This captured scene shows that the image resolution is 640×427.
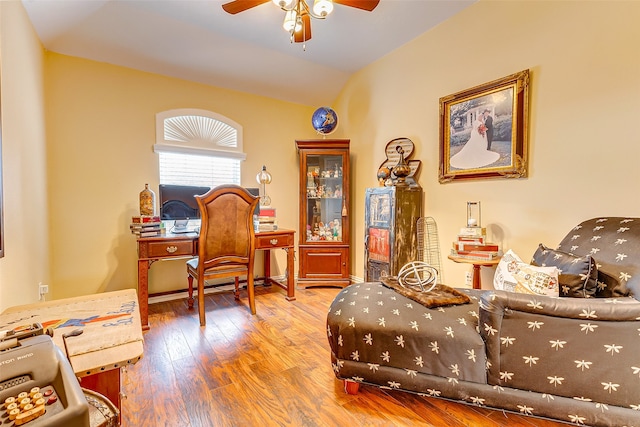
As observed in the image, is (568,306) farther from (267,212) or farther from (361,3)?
(267,212)

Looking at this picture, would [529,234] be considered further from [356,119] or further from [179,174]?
[179,174]

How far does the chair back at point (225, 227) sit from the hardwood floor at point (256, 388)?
23.1 inches

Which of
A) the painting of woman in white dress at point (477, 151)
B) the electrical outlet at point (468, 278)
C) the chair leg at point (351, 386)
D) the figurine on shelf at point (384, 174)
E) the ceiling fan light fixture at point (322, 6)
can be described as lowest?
the chair leg at point (351, 386)

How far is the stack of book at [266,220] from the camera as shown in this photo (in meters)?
3.05

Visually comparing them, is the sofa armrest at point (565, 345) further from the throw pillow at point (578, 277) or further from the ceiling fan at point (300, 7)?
the ceiling fan at point (300, 7)

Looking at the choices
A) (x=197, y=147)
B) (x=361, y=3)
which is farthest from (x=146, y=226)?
(x=361, y=3)

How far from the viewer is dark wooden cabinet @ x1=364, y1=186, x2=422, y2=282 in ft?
9.14

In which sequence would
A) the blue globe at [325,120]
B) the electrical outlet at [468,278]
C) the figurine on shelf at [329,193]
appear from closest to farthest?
the electrical outlet at [468,278]
the blue globe at [325,120]
the figurine on shelf at [329,193]

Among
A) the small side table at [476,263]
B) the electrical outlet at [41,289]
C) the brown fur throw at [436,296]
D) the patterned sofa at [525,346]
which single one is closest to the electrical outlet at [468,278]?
the small side table at [476,263]

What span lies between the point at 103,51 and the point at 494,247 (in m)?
3.89

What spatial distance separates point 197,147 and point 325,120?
1564mm

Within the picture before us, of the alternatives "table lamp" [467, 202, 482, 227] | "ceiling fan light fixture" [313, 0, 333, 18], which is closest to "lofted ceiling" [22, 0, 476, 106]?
"ceiling fan light fixture" [313, 0, 333, 18]

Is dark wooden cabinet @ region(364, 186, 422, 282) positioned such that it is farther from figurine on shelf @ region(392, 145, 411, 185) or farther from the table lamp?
the table lamp

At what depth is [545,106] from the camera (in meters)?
2.04
